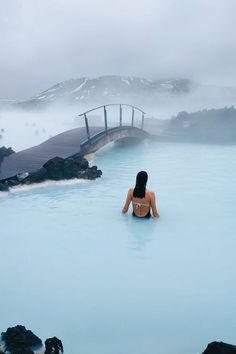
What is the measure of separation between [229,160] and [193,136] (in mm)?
9179

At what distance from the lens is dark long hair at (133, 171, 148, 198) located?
21.4 feet

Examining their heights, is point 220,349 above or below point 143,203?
below

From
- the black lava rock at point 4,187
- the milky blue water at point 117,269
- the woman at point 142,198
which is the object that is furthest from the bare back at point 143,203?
the black lava rock at point 4,187

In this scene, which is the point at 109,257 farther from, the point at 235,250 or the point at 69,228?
the point at 235,250

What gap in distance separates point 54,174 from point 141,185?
4274 mm

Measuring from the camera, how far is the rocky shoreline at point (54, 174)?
31.7 ft

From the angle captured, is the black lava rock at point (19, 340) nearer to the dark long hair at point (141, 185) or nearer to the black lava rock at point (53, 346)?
the black lava rock at point (53, 346)

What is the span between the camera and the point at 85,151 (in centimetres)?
1370

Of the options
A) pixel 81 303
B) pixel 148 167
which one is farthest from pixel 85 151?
pixel 81 303

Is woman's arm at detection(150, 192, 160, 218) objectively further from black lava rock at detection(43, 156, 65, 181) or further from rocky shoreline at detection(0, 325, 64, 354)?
black lava rock at detection(43, 156, 65, 181)

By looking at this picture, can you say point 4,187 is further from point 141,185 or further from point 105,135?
point 105,135

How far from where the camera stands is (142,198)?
6953 millimetres

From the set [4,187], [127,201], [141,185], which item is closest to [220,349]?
[141,185]

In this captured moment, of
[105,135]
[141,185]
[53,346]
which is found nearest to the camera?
[53,346]
